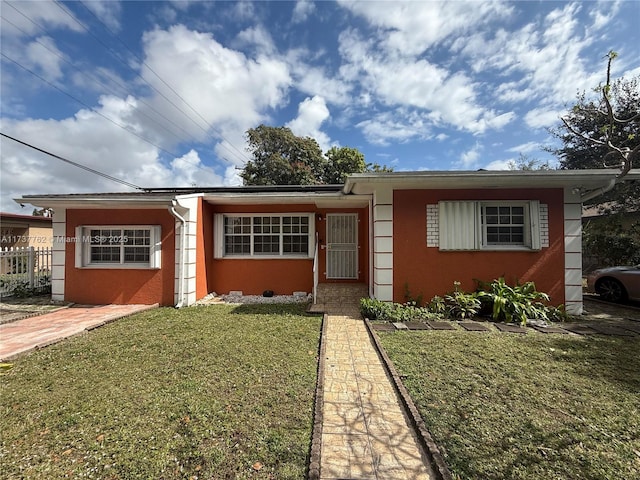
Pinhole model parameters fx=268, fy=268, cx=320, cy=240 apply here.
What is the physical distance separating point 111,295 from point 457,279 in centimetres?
925

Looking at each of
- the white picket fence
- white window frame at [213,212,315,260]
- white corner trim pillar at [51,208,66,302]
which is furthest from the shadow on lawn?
the white picket fence

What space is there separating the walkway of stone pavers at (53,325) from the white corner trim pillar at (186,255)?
0.84 meters

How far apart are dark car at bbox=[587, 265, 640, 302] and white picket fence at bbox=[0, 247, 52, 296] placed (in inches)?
677

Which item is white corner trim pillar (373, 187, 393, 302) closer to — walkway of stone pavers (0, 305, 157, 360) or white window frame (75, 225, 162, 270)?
white window frame (75, 225, 162, 270)

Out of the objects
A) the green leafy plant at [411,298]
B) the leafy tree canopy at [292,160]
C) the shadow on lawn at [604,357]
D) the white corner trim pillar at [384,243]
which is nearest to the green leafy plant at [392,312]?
the green leafy plant at [411,298]

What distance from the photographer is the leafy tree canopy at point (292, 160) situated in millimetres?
24438

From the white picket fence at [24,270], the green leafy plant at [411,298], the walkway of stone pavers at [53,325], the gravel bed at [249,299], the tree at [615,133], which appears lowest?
the walkway of stone pavers at [53,325]

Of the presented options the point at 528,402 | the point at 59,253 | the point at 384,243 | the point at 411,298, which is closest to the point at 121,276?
the point at 59,253

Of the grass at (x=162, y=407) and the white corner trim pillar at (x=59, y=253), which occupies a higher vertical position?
the white corner trim pillar at (x=59, y=253)

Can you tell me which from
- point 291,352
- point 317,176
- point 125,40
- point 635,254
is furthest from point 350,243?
point 317,176

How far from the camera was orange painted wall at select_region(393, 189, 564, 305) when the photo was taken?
659 cm

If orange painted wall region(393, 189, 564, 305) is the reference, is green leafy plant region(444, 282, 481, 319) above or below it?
below

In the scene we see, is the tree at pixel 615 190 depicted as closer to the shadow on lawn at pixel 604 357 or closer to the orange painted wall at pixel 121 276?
the shadow on lawn at pixel 604 357

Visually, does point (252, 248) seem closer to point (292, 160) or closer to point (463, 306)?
point (463, 306)
